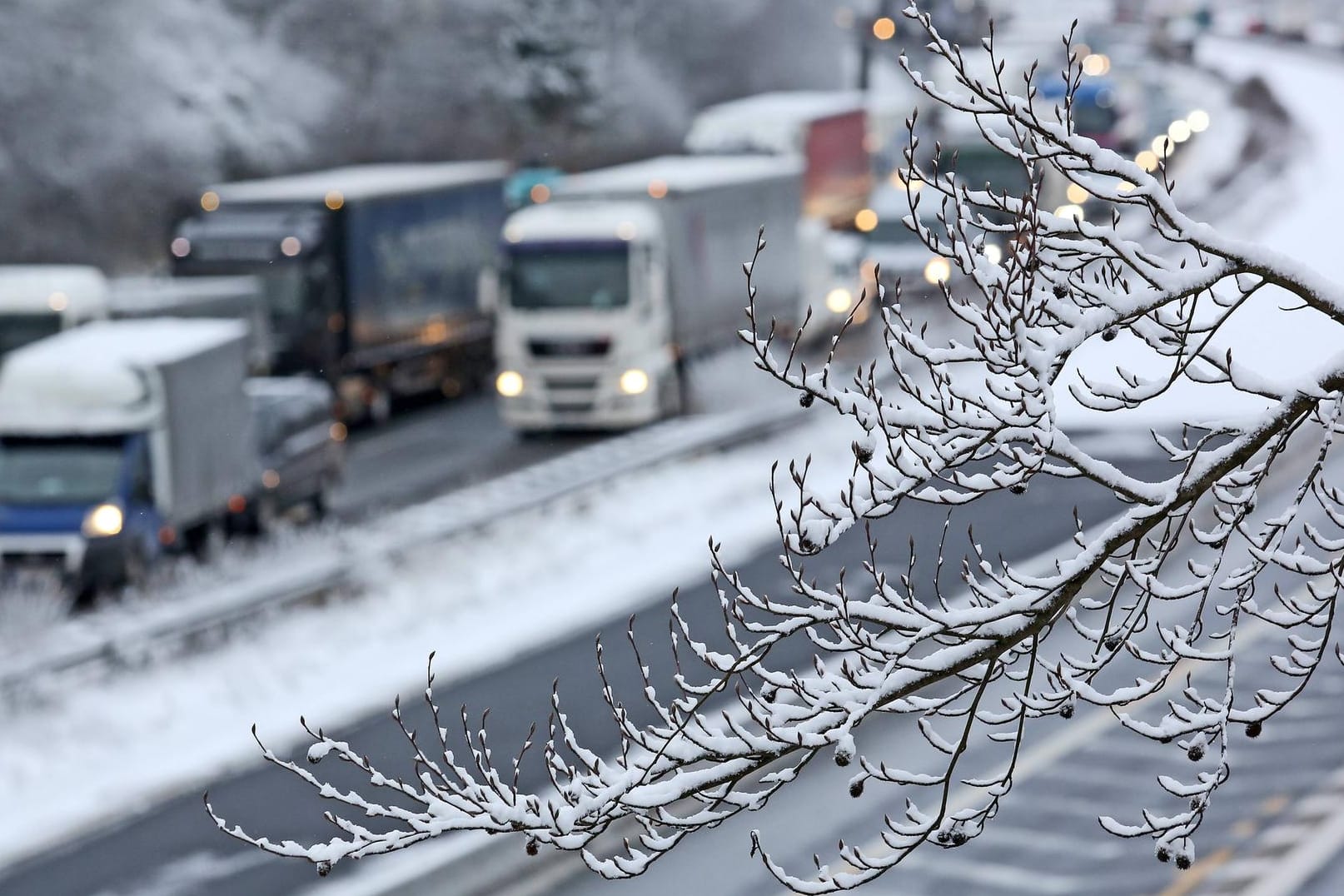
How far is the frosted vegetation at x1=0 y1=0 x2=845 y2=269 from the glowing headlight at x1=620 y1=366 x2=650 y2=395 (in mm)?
13116

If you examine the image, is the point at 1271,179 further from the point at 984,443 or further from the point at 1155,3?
the point at 1155,3

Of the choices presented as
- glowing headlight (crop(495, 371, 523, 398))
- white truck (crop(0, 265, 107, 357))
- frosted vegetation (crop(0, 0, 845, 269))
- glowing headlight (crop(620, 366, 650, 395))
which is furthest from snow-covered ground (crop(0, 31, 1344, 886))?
frosted vegetation (crop(0, 0, 845, 269))

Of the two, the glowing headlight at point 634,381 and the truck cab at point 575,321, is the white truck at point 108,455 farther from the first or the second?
the glowing headlight at point 634,381

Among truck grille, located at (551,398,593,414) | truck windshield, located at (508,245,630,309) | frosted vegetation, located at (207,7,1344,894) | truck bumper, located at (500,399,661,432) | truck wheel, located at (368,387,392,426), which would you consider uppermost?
frosted vegetation, located at (207,7,1344,894)

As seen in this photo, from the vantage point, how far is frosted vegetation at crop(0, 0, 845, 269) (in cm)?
3906

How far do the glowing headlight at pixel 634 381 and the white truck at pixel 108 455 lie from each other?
7798 millimetres

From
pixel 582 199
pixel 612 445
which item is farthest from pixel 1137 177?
pixel 582 199

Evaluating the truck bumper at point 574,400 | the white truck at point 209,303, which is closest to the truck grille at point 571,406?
the truck bumper at point 574,400

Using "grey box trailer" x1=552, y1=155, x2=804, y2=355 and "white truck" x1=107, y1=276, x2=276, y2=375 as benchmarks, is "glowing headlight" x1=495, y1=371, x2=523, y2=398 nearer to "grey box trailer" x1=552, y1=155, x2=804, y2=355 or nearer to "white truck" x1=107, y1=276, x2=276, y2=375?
"grey box trailer" x1=552, y1=155, x2=804, y2=355

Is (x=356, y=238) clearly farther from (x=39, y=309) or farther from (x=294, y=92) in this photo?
(x=294, y=92)

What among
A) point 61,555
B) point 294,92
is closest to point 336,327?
point 61,555

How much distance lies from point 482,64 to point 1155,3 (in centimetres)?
11142

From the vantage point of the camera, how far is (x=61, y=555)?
19.4 metres

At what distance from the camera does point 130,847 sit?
43.9ft
